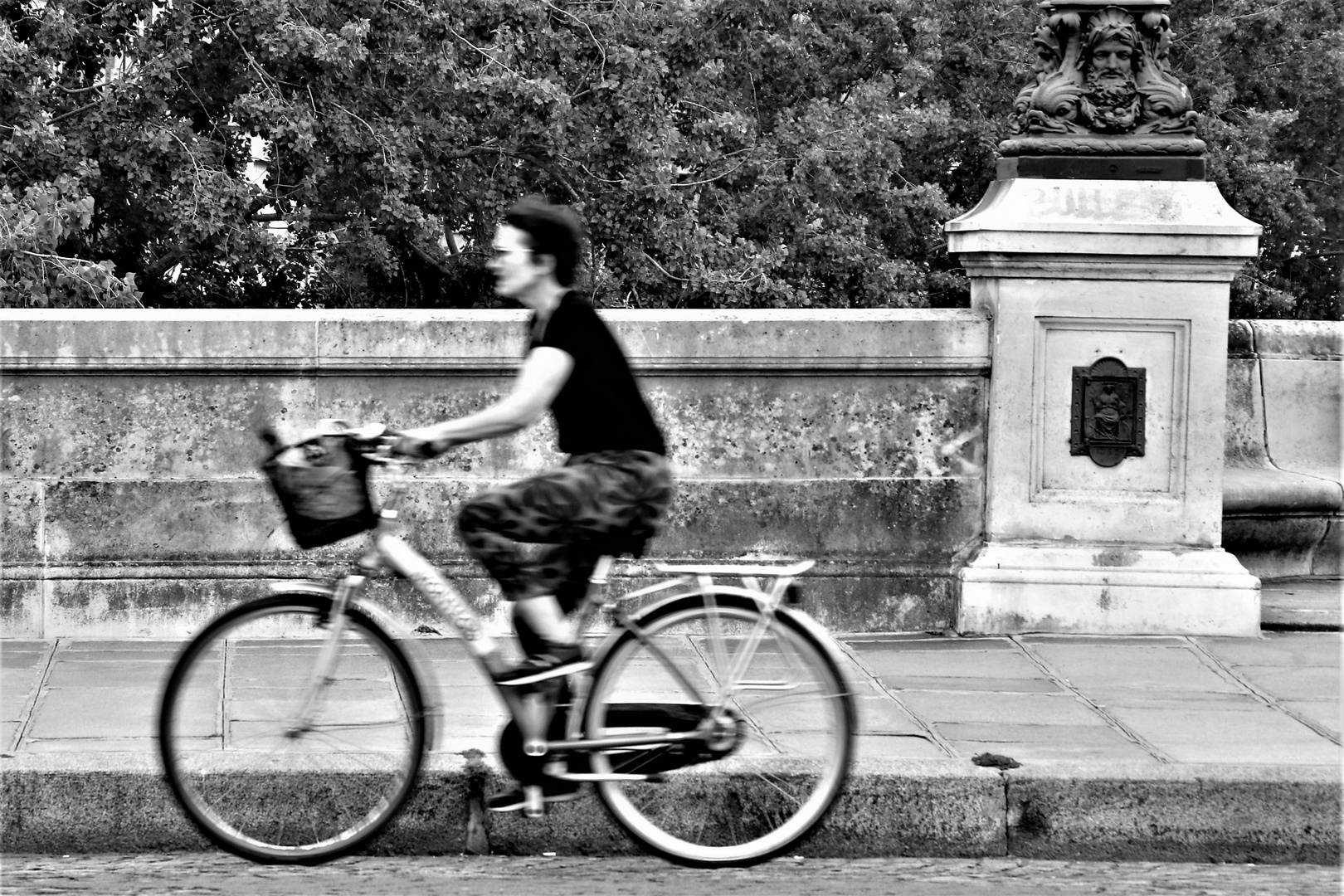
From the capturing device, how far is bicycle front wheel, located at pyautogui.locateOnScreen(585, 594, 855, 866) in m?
4.57

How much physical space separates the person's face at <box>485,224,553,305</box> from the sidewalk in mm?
1215

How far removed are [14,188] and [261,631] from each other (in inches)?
530

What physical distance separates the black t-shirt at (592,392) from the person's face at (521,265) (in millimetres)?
77

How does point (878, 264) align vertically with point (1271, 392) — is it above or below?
above

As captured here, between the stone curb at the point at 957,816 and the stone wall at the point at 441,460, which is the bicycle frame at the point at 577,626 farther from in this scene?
the stone wall at the point at 441,460

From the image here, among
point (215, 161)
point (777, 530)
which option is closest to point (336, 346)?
point (777, 530)

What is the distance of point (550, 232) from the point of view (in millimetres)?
4457

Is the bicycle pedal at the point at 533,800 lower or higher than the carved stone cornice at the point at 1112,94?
lower

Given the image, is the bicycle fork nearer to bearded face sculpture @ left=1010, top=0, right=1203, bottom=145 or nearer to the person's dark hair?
the person's dark hair

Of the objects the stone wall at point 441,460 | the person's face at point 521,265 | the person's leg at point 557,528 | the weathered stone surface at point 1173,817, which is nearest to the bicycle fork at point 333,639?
the person's leg at point 557,528

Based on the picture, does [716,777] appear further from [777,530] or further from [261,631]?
[777,530]

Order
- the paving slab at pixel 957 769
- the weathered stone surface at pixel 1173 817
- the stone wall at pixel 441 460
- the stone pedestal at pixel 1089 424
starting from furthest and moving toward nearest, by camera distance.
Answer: the stone pedestal at pixel 1089 424 → the stone wall at pixel 441 460 → the weathered stone surface at pixel 1173 817 → the paving slab at pixel 957 769

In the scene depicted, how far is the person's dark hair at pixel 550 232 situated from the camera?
4.45 m

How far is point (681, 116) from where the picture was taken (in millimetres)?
21859
